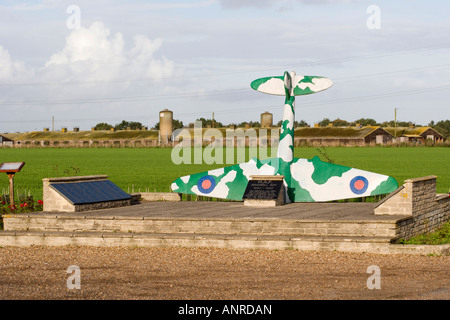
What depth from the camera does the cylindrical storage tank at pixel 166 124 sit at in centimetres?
10550

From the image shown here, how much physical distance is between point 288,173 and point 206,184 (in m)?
2.66

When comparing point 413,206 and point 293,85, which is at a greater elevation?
point 293,85

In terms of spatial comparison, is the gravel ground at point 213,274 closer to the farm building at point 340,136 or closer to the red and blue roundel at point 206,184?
the red and blue roundel at point 206,184

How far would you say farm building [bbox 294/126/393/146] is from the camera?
98062 millimetres

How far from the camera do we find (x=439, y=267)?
1341 centimetres

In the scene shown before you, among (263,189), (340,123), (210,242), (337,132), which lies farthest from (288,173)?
(340,123)

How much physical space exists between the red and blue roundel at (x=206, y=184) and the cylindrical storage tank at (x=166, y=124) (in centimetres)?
8370

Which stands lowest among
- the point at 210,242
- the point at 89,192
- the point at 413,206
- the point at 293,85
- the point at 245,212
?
the point at 210,242

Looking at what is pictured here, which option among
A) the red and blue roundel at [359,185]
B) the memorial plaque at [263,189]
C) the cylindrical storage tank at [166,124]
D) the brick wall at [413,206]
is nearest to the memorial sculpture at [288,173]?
the red and blue roundel at [359,185]

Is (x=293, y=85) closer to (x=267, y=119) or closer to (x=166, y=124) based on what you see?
(x=166, y=124)

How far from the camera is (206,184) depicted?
72.9 ft

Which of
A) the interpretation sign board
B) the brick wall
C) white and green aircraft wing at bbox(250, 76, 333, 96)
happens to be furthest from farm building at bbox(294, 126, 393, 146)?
the brick wall
